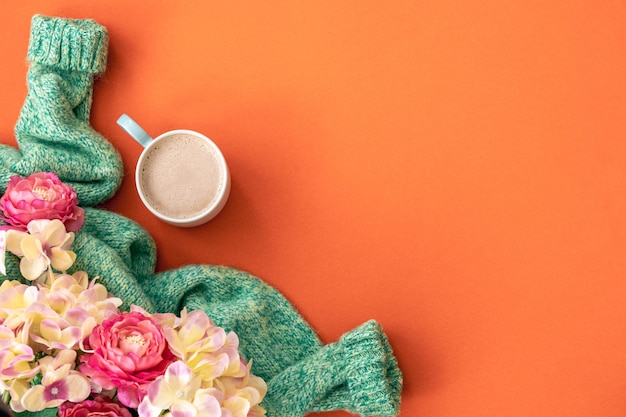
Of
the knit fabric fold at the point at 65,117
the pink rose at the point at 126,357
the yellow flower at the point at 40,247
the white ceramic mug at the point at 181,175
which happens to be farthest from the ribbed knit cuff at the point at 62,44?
the pink rose at the point at 126,357

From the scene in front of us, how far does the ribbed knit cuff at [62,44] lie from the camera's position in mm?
817

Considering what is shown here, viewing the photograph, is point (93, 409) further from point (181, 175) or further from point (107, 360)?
point (181, 175)

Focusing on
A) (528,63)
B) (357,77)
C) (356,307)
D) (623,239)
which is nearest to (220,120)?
(357,77)

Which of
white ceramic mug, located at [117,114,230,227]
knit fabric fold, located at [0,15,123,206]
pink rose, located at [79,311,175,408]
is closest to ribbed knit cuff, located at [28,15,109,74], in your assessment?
knit fabric fold, located at [0,15,123,206]

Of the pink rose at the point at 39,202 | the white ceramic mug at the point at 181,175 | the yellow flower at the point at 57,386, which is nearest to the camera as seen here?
the yellow flower at the point at 57,386

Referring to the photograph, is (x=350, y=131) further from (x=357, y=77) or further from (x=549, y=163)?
(x=549, y=163)

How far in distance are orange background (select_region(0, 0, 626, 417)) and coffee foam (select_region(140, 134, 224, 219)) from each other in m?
0.06

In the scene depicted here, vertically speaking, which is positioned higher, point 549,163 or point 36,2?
point 36,2

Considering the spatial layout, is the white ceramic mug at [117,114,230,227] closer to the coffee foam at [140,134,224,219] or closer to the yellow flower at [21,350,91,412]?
the coffee foam at [140,134,224,219]

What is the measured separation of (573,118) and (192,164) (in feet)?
1.64

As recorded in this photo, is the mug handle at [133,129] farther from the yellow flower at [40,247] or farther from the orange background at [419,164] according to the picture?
the yellow flower at [40,247]

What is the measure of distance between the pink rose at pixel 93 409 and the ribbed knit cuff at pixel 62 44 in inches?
18.8

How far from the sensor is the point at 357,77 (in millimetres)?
851

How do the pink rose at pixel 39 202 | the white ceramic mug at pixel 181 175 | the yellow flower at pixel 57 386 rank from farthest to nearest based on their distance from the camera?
1. the white ceramic mug at pixel 181 175
2. the pink rose at pixel 39 202
3. the yellow flower at pixel 57 386
